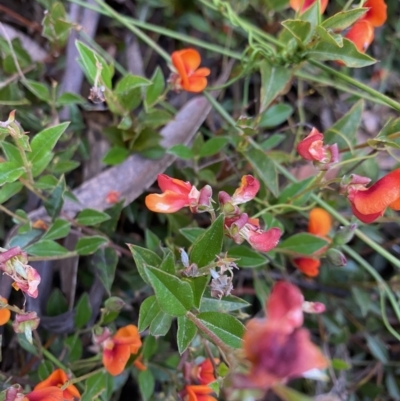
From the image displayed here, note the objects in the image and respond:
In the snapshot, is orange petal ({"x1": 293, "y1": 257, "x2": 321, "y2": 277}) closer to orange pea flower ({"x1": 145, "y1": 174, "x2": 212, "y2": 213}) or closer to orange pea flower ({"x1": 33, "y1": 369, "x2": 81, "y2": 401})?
orange pea flower ({"x1": 145, "y1": 174, "x2": 212, "y2": 213})

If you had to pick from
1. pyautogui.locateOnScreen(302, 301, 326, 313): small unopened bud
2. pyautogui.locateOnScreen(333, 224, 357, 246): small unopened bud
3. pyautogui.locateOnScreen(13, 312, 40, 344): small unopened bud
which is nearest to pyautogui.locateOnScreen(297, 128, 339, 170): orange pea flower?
pyautogui.locateOnScreen(333, 224, 357, 246): small unopened bud

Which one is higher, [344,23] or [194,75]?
[344,23]

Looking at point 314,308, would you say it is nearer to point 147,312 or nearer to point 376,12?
point 147,312

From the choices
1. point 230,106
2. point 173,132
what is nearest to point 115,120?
point 173,132

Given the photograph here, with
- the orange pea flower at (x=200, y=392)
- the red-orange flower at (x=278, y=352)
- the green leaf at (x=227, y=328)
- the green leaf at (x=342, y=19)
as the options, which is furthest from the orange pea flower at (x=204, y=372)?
the green leaf at (x=342, y=19)

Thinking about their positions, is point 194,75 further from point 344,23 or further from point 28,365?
point 28,365
